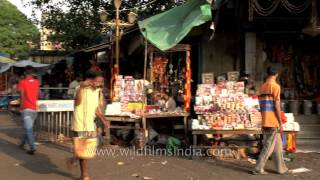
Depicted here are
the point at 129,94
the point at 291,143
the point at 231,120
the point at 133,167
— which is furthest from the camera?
the point at 129,94

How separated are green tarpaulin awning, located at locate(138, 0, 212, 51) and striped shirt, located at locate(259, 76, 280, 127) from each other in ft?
7.54

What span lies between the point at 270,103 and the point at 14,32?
128 ft

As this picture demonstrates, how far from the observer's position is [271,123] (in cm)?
808

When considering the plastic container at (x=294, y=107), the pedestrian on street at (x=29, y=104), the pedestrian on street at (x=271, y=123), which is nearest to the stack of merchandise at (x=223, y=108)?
the pedestrian on street at (x=271, y=123)

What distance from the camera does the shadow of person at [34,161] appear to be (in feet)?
Result: 27.5

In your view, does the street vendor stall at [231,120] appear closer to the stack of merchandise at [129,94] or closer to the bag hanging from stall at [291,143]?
the bag hanging from stall at [291,143]

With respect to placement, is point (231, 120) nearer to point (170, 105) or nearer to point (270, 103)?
point (270, 103)

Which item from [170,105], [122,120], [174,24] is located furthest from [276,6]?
[122,120]

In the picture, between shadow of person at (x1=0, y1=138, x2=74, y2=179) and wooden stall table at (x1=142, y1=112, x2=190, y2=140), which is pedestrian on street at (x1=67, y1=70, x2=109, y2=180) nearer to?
shadow of person at (x1=0, y1=138, x2=74, y2=179)

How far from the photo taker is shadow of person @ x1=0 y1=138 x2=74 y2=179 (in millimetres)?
8383

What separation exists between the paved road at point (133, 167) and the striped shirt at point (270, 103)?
897 millimetres

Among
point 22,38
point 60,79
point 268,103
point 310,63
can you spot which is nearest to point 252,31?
point 310,63

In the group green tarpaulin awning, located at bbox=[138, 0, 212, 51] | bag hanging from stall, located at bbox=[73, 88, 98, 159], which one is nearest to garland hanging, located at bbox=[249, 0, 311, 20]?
green tarpaulin awning, located at bbox=[138, 0, 212, 51]

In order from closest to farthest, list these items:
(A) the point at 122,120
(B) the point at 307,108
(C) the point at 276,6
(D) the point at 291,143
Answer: (D) the point at 291,143, (C) the point at 276,6, (A) the point at 122,120, (B) the point at 307,108
